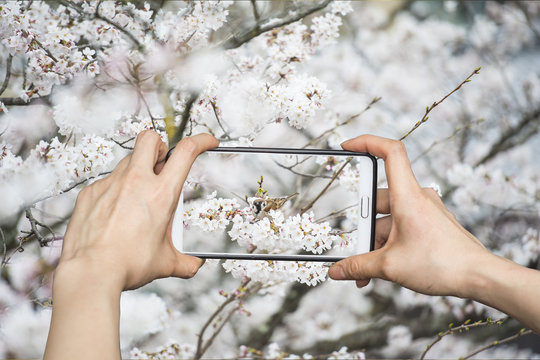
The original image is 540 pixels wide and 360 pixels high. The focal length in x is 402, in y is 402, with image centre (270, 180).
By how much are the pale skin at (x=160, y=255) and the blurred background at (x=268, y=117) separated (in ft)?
1.08

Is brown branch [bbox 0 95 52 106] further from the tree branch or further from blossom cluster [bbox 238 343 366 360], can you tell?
blossom cluster [bbox 238 343 366 360]

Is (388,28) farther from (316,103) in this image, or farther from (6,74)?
(6,74)

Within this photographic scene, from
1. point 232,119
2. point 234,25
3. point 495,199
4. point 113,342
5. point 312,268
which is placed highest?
point 234,25

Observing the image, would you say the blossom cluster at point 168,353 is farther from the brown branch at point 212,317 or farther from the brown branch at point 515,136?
the brown branch at point 515,136

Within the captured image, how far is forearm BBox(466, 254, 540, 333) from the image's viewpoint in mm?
534

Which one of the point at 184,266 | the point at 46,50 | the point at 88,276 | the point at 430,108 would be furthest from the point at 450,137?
the point at 46,50

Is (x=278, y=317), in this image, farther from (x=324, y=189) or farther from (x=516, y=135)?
(x=516, y=135)

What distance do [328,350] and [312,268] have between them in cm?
28

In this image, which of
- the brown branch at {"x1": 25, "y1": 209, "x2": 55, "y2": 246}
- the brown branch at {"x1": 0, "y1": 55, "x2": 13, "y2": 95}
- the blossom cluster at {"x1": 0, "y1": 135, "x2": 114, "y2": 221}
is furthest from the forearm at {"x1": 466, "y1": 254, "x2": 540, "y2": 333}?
the brown branch at {"x1": 0, "y1": 55, "x2": 13, "y2": 95}

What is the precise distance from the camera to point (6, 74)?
3.16ft

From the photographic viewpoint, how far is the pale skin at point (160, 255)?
0.45 meters

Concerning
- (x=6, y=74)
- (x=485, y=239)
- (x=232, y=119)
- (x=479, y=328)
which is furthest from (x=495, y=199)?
(x=6, y=74)

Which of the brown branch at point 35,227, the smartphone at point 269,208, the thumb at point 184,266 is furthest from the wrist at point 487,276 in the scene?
the brown branch at point 35,227

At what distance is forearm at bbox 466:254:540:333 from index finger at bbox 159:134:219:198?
0.45 meters
